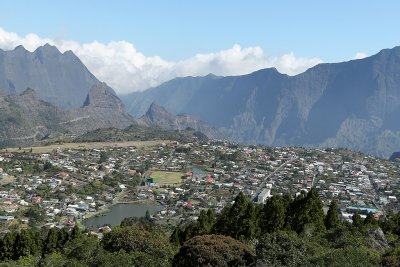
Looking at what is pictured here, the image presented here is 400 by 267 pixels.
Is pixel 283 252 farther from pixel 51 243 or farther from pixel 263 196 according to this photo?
pixel 263 196

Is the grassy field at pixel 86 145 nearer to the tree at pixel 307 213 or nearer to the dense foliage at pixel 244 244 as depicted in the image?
the dense foliage at pixel 244 244

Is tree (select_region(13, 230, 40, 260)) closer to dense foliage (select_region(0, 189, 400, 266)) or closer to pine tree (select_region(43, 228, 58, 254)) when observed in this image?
dense foliage (select_region(0, 189, 400, 266))

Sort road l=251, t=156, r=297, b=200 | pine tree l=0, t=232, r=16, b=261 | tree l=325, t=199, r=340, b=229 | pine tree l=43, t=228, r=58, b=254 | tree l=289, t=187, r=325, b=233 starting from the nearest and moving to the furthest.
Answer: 1. tree l=289, t=187, r=325, b=233
2. pine tree l=0, t=232, r=16, b=261
3. tree l=325, t=199, r=340, b=229
4. pine tree l=43, t=228, r=58, b=254
5. road l=251, t=156, r=297, b=200

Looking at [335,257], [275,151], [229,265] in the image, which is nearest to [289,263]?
[335,257]

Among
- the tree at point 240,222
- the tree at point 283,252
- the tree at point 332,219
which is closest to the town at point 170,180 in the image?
the tree at point 332,219

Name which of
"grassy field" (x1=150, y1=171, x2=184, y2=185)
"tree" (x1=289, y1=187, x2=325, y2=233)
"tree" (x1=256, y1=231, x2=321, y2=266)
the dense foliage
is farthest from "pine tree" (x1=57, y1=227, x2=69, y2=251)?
"grassy field" (x1=150, y1=171, x2=184, y2=185)

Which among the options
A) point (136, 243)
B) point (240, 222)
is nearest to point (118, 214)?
point (240, 222)
